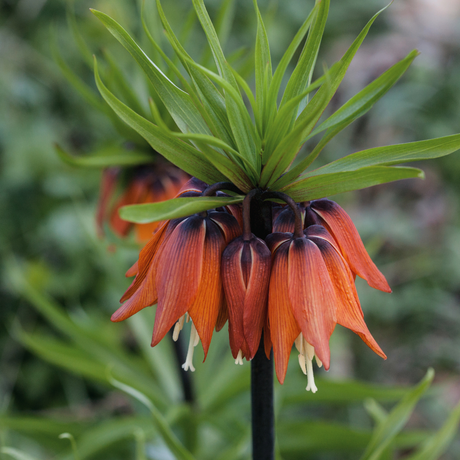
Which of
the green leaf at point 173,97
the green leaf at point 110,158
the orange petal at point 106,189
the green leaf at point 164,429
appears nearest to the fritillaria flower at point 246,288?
the green leaf at point 173,97

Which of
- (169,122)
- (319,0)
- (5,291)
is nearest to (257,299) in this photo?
(319,0)

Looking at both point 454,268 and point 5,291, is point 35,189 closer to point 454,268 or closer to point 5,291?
point 5,291

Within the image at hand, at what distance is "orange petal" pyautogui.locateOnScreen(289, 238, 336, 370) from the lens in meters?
0.41

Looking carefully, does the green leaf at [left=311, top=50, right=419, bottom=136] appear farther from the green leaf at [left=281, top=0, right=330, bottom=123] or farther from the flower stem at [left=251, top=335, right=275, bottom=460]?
the flower stem at [left=251, top=335, right=275, bottom=460]

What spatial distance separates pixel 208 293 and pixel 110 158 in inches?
24.0

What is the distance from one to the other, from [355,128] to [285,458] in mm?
1958

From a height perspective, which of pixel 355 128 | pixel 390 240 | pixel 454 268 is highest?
pixel 355 128

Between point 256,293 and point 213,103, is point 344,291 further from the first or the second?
point 213,103

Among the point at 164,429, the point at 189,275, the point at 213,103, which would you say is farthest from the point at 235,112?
the point at 164,429

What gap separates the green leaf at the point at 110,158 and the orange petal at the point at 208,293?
0.54 metres

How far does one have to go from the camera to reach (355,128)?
2.62m

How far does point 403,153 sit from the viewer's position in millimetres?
439

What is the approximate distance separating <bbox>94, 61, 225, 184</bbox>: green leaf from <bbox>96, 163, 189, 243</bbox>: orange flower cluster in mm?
546

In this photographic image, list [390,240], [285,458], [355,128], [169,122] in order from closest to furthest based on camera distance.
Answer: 1. [169,122]
2. [285,458]
3. [390,240]
4. [355,128]
